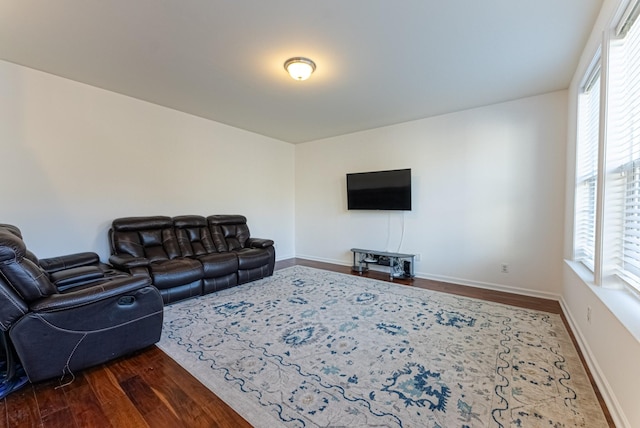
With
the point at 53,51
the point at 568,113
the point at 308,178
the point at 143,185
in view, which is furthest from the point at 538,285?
the point at 53,51

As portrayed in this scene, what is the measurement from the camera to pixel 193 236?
4.27 m

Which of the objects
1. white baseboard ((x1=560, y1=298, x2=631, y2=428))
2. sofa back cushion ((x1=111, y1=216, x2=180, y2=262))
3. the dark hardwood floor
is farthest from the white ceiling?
the dark hardwood floor

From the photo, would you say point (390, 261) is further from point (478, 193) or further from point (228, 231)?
point (228, 231)

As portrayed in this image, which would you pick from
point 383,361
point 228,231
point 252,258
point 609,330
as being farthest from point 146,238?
point 609,330

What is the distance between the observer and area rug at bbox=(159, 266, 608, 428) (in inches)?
62.9

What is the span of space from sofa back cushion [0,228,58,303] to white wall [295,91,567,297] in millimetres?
4441

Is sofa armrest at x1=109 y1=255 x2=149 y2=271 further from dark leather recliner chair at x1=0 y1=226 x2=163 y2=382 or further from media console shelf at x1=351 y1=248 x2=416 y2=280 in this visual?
media console shelf at x1=351 y1=248 x2=416 y2=280

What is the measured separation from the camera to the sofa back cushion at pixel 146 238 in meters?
3.53

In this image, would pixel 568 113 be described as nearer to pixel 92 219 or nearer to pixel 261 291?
pixel 261 291

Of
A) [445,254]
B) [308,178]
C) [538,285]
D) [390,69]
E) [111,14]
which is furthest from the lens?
[308,178]

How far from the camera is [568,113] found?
132 inches

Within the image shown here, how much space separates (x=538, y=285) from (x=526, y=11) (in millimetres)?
3219

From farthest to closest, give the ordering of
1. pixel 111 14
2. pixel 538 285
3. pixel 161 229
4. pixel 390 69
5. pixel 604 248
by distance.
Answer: pixel 161 229 < pixel 538 285 < pixel 390 69 < pixel 111 14 < pixel 604 248

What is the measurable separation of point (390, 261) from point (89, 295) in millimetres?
3917
